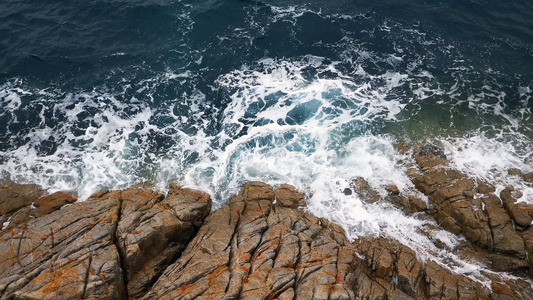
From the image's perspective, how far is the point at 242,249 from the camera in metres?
23.2

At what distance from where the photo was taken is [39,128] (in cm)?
3688

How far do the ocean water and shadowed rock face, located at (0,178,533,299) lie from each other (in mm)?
2937

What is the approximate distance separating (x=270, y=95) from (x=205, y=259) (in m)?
24.5

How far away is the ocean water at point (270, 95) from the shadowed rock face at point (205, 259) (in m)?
2.94

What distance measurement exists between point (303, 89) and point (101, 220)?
28.1 m

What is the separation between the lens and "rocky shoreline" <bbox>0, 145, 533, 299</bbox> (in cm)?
2081

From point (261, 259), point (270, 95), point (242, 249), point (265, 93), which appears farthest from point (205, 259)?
point (265, 93)

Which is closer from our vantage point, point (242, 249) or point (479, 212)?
point (242, 249)

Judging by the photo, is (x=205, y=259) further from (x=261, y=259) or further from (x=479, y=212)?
(x=479, y=212)

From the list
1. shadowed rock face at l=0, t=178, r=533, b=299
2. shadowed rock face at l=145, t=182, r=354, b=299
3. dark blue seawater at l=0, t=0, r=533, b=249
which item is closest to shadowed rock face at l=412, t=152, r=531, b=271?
shadowed rock face at l=0, t=178, r=533, b=299

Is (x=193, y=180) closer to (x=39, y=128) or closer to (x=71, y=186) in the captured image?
(x=71, y=186)

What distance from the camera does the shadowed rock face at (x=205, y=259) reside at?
20594 millimetres

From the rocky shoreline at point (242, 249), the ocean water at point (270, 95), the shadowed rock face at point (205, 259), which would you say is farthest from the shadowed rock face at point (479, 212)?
the ocean water at point (270, 95)

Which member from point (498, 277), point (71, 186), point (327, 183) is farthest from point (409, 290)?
point (71, 186)
